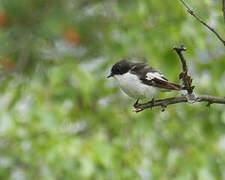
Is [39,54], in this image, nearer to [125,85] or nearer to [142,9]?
[142,9]

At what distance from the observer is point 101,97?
17.4ft

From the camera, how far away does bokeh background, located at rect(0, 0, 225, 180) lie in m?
4.32

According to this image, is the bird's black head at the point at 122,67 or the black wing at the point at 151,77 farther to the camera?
the bird's black head at the point at 122,67

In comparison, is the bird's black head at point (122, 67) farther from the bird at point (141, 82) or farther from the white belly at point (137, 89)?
the white belly at point (137, 89)

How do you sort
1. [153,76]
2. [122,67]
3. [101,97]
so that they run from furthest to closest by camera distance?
[101,97], [122,67], [153,76]

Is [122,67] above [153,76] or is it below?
above

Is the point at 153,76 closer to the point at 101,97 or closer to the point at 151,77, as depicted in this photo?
the point at 151,77

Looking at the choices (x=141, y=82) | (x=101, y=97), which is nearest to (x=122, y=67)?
(x=141, y=82)

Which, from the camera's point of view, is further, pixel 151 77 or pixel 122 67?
pixel 122 67

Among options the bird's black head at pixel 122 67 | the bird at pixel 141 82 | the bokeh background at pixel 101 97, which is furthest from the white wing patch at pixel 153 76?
the bokeh background at pixel 101 97

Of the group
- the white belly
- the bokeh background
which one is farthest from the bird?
the bokeh background

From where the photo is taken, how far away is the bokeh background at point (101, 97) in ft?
14.2

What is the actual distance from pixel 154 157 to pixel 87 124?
787mm

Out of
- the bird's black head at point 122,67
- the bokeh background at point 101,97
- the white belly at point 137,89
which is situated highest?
the bokeh background at point 101,97
